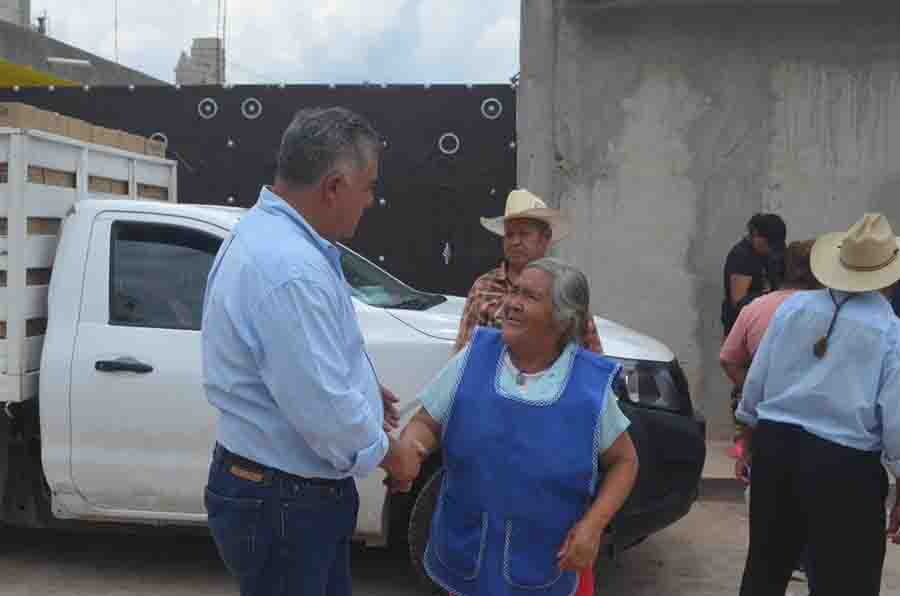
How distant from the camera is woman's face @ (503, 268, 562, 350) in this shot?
9.43ft

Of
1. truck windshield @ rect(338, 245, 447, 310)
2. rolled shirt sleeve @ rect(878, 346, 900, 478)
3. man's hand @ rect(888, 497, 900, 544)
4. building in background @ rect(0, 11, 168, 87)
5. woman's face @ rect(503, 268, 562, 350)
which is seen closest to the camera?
woman's face @ rect(503, 268, 562, 350)

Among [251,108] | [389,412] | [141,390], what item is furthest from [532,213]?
[251,108]

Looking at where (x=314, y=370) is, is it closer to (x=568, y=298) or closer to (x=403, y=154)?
(x=568, y=298)

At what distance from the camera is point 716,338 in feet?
26.8

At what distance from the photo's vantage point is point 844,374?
11.3 ft

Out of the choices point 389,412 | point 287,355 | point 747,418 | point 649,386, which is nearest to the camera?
point 287,355

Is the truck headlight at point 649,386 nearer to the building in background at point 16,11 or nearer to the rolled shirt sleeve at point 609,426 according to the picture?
the rolled shirt sleeve at point 609,426

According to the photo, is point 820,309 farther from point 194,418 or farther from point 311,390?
point 194,418

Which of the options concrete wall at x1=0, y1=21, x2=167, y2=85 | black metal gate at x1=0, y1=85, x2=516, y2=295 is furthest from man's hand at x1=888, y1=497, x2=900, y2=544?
concrete wall at x1=0, y1=21, x2=167, y2=85

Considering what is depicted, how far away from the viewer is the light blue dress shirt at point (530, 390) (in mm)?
2818

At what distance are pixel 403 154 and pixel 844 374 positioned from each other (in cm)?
577

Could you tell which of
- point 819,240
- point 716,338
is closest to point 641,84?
point 716,338

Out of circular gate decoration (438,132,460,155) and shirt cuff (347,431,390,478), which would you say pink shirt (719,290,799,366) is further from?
circular gate decoration (438,132,460,155)

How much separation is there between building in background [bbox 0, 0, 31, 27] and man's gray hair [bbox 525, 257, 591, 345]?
2219 centimetres
